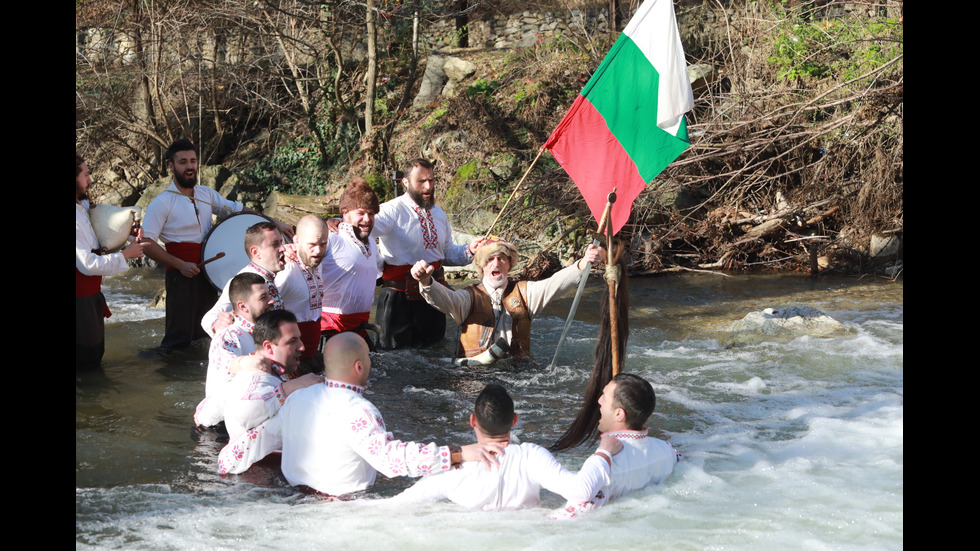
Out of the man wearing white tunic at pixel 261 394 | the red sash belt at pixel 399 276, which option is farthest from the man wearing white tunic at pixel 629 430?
the red sash belt at pixel 399 276

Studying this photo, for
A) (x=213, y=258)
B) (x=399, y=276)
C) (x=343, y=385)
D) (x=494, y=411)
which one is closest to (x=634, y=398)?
(x=494, y=411)

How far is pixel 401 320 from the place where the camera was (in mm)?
7535

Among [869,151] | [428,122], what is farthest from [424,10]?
[869,151]

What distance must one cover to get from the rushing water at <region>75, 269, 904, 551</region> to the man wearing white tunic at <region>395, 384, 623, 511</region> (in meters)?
0.10

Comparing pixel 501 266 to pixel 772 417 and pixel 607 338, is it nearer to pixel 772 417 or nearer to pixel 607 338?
pixel 607 338

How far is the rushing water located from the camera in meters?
3.79

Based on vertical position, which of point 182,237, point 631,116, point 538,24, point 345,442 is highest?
point 538,24

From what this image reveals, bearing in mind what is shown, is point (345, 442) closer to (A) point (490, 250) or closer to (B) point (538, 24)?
(A) point (490, 250)

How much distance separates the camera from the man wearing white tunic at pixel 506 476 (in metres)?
3.79

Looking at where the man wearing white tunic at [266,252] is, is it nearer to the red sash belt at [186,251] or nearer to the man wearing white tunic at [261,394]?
the man wearing white tunic at [261,394]

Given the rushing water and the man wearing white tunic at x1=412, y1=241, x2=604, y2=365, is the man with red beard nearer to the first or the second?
the rushing water

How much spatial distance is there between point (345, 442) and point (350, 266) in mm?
2628

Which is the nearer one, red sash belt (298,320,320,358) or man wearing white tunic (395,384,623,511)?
man wearing white tunic (395,384,623,511)

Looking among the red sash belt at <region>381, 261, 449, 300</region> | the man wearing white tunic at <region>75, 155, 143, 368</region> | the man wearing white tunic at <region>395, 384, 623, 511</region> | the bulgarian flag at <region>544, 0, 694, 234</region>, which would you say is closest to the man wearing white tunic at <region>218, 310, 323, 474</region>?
the man wearing white tunic at <region>395, 384, 623, 511</region>
